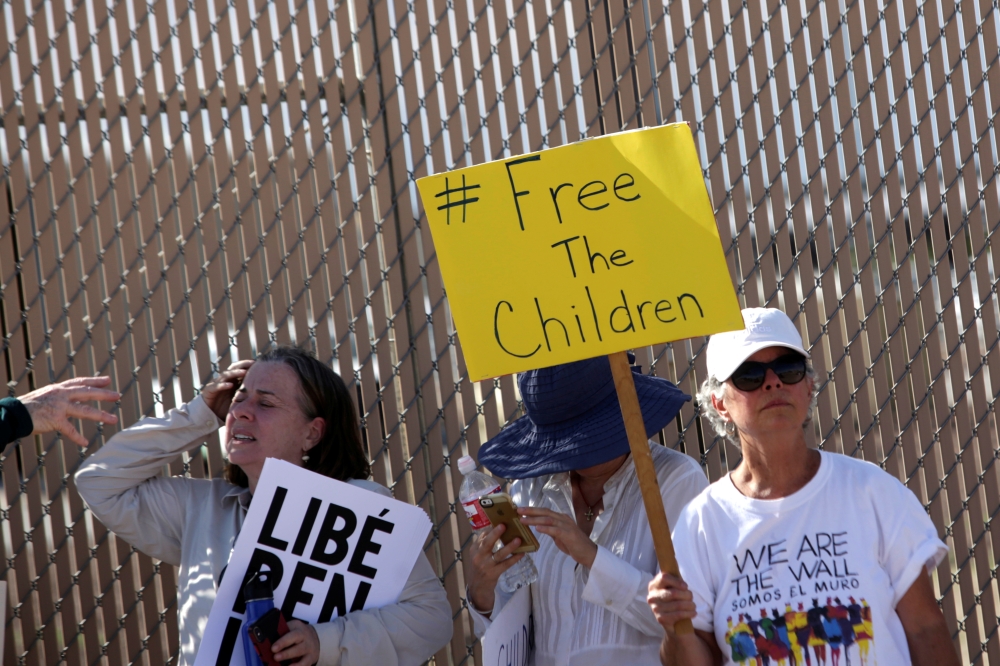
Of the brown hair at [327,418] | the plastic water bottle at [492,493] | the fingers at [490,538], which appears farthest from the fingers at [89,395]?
the fingers at [490,538]

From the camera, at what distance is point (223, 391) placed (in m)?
3.11

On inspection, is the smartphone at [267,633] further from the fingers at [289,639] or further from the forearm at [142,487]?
the forearm at [142,487]

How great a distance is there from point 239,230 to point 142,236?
0.33 meters

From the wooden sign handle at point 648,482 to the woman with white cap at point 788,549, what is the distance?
0.03m

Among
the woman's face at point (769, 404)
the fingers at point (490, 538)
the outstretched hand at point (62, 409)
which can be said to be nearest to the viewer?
the woman's face at point (769, 404)

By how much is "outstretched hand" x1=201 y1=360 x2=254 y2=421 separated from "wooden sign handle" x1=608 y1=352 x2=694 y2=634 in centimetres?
141

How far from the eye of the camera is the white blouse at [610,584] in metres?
2.36

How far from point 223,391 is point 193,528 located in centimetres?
43

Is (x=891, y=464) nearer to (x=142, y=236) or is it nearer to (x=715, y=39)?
(x=715, y=39)

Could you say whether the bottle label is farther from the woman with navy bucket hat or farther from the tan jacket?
the tan jacket

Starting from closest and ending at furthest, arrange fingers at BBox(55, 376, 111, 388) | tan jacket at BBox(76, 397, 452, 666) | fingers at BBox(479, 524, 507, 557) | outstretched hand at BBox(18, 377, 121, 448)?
fingers at BBox(479, 524, 507, 557), tan jacket at BBox(76, 397, 452, 666), outstretched hand at BBox(18, 377, 121, 448), fingers at BBox(55, 376, 111, 388)

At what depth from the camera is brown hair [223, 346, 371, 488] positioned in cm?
303

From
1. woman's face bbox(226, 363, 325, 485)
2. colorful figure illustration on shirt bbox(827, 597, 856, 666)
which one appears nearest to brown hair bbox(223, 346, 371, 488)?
woman's face bbox(226, 363, 325, 485)

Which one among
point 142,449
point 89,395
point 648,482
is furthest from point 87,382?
point 648,482
